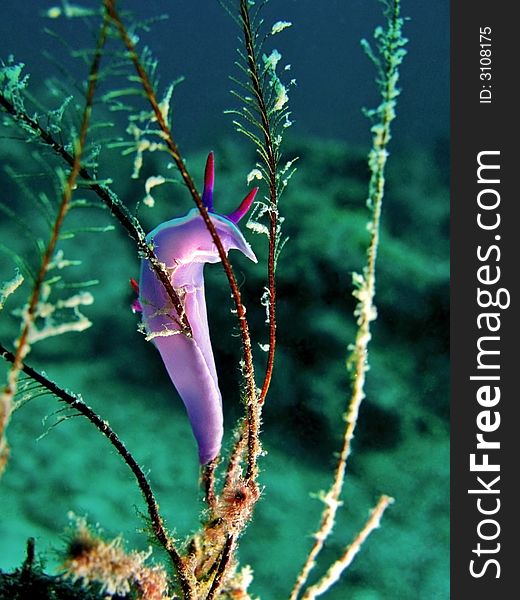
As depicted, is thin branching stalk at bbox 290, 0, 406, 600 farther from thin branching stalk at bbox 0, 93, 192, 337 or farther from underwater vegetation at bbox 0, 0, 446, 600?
underwater vegetation at bbox 0, 0, 446, 600

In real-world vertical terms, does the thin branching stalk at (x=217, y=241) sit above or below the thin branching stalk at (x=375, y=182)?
below

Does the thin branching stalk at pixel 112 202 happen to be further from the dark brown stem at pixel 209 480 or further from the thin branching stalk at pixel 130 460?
the dark brown stem at pixel 209 480

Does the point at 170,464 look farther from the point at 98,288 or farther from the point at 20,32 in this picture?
the point at 20,32

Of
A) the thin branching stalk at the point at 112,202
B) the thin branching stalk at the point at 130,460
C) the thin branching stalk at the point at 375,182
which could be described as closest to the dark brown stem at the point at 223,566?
the thin branching stalk at the point at 130,460

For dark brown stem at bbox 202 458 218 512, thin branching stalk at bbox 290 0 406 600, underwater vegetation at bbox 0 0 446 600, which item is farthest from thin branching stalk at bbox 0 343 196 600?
underwater vegetation at bbox 0 0 446 600

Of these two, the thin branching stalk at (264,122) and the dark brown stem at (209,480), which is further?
the dark brown stem at (209,480)

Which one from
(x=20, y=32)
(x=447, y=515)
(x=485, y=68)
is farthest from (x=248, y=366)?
(x=20, y=32)
